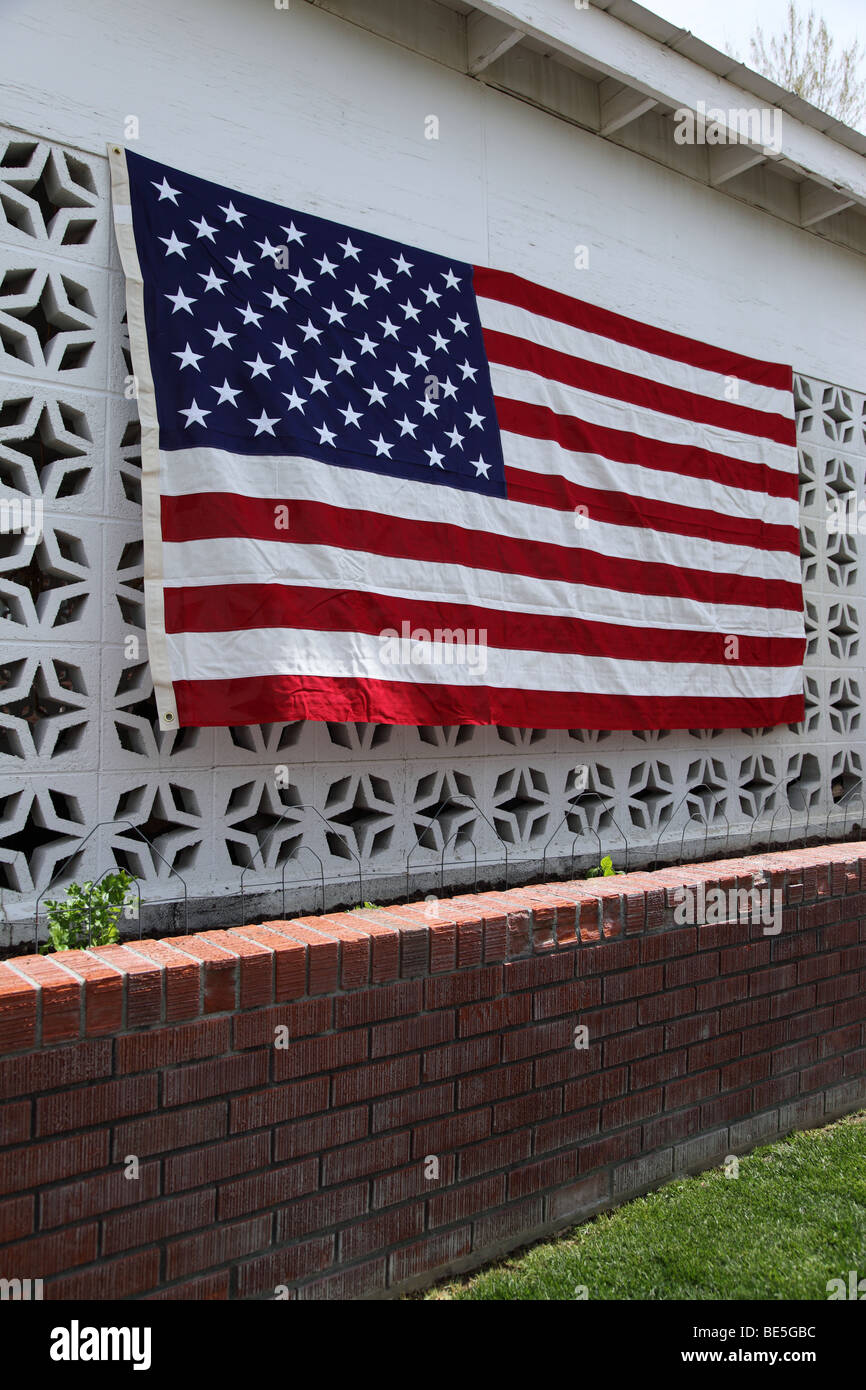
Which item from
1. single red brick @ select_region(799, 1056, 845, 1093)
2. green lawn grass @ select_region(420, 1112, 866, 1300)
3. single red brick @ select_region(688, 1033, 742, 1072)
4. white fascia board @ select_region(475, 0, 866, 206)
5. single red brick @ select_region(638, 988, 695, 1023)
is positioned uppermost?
white fascia board @ select_region(475, 0, 866, 206)

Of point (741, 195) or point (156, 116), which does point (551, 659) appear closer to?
point (156, 116)

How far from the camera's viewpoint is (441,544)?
5.05 m

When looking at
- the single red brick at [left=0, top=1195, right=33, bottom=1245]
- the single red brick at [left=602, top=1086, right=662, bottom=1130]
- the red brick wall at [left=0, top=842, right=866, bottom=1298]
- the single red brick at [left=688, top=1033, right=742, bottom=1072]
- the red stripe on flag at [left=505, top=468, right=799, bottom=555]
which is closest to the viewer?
the single red brick at [left=0, top=1195, right=33, bottom=1245]

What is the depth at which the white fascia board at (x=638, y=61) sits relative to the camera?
218 inches

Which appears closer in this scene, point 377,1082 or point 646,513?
point 377,1082

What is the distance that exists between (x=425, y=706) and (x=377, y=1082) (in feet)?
7.81

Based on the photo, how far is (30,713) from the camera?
167 inches

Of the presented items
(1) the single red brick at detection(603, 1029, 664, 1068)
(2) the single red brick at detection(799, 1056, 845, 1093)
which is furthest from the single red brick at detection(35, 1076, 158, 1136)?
(2) the single red brick at detection(799, 1056, 845, 1093)

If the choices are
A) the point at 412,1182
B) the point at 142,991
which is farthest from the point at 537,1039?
the point at 142,991

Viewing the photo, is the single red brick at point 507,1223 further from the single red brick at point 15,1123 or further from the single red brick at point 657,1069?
the single red brick at point 15,1123

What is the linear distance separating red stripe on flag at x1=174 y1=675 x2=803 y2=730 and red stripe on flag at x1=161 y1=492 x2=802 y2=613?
0.58m

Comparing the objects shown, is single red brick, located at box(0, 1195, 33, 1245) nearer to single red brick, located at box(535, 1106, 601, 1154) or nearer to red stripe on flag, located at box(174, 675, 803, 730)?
single red brick, located at box(535, 1106, 601, 1154)

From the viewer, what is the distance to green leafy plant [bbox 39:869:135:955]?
3318mm

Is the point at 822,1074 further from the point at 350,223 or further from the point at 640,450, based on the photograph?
the point at 350,223
